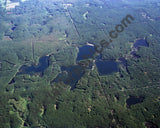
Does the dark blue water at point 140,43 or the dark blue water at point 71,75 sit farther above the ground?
the dark blue water at point 140,43

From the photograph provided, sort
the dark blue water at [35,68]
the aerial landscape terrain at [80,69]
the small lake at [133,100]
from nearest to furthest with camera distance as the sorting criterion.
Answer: the aerial landscape terrain at [80,69], the small lake at [133,100], the dark blue water at [35,68]

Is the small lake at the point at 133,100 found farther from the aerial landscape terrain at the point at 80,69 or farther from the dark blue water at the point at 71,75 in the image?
the dark blue water at the point at 71,75

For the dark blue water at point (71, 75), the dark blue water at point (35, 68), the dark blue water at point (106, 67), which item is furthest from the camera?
→ the dark blue water at point (35, 68)

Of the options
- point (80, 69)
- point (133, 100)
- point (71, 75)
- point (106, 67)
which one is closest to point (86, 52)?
point (80, 69)

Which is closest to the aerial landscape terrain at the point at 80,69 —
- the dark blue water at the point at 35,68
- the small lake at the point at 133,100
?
the dark blue water at the point at 35,68

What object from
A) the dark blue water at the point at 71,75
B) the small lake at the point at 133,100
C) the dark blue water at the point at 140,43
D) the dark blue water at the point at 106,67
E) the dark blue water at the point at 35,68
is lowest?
the dark blue water at the point at 35,68

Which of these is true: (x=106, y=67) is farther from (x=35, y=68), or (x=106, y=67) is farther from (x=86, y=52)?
(x=35, y=68)
